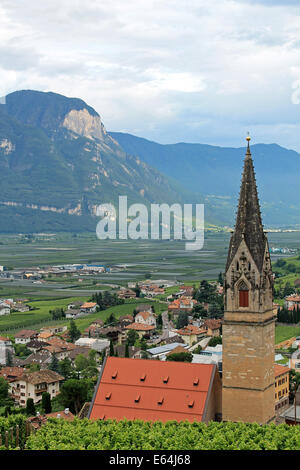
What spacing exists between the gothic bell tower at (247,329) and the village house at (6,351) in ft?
191

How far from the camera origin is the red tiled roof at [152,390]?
4122 centimetres

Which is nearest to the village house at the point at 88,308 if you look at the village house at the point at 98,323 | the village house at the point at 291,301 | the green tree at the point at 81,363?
the village house at the point at 98,323

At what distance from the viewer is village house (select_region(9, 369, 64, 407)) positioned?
73.1 metres

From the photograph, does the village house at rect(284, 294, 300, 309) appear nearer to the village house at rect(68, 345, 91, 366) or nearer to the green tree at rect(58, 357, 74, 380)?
the village house at rect(68, 345, 91, 366)

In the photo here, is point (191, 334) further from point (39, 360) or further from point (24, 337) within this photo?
point (24, 337)

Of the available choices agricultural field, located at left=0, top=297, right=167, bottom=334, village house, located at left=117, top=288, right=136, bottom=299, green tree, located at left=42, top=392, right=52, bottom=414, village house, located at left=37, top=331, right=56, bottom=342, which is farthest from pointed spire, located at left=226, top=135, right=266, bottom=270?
village house, located at left=117, top=288, right=136, bottom=299

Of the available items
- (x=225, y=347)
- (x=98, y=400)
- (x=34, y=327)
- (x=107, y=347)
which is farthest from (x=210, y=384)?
(x=34, y=327)

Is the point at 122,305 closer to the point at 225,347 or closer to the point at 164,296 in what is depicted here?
the point at 164,296

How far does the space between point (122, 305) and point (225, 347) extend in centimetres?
10528

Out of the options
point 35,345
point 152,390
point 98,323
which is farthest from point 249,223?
point 98,323

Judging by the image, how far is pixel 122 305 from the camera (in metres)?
144

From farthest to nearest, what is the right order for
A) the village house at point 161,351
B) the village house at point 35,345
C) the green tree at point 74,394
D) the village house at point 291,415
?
1. the village house at point 35,345
2. the village house at point 161,351
3. the green tree at point 74,394
4. the village house at point 291,415

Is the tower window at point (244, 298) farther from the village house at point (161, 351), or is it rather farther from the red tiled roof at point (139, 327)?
the red tiled roof at point (139, 327)

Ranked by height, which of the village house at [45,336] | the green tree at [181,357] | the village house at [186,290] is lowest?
the village house at [45,336]
